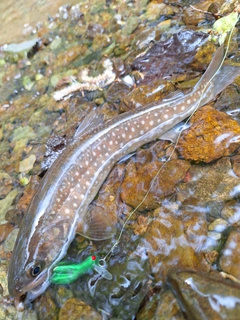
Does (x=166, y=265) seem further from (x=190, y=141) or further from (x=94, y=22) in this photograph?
(x=94, y=22)

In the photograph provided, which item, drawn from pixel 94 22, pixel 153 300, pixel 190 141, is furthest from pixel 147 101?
pixel 94 22

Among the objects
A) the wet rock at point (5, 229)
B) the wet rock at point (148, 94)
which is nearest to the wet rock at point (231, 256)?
the wet rock at point (148, 94)

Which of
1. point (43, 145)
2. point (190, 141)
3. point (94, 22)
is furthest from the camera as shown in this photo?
point (94, 22)

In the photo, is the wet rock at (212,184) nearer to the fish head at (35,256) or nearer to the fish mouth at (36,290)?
the fish head at (35,256)

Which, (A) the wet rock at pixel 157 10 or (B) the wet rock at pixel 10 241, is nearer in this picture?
(B) the wet rock at pixel 10 241

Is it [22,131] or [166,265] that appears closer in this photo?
[166,265]

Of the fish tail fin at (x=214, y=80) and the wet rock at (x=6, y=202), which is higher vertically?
the fish tail fin at (x=214, y=80)

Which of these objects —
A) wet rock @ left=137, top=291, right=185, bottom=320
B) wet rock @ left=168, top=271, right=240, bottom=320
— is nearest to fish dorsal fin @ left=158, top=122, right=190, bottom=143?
wet rock @ left=168, top=271, right=240, bottom=320

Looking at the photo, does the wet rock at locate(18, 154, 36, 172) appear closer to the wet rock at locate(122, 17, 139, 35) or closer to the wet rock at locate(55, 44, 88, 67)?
the wet rock at locate(55, 44, 88, 67)
